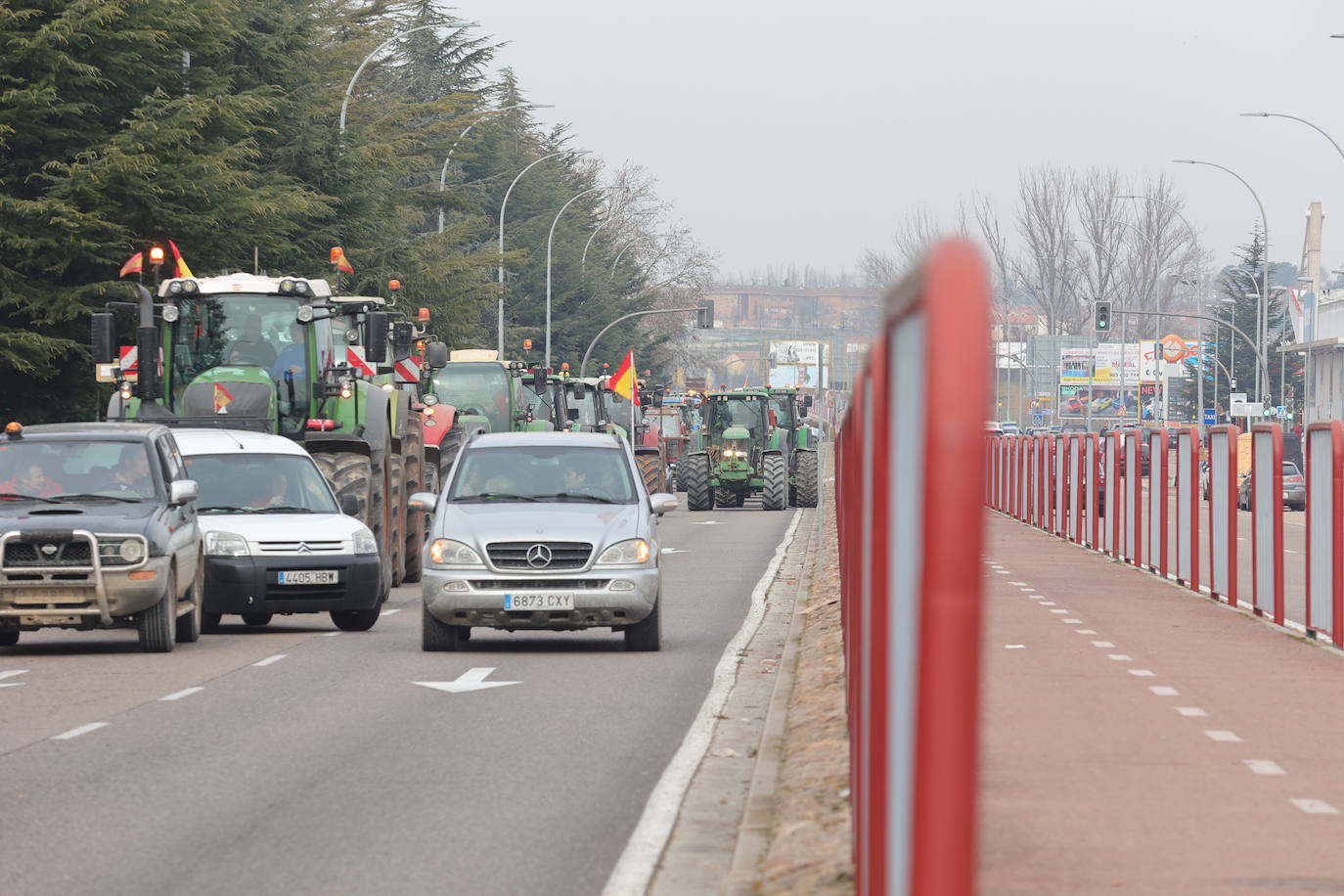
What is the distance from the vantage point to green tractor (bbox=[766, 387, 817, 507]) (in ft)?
176

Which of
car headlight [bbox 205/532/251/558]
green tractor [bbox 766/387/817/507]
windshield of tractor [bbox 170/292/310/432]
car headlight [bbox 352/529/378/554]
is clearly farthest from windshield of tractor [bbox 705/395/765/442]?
car headlight [bbox 205/532/251/558]

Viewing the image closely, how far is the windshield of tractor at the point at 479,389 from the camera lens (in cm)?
3806

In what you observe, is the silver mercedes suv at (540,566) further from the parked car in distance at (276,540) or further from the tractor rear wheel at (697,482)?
the tractor rear wheel at (697,482)

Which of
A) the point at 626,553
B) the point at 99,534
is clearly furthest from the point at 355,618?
the point at 626,553

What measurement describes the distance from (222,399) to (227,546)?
15.8 feet

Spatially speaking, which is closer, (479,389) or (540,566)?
(540,566)

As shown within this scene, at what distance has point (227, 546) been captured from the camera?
1916 cm

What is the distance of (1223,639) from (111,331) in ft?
36.3

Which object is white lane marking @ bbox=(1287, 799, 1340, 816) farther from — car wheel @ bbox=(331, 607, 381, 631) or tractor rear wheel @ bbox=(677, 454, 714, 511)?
tractor rear wheel @ bbox=(677, 454, 714, 511)

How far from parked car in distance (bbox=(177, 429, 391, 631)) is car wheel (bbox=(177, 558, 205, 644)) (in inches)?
19.7

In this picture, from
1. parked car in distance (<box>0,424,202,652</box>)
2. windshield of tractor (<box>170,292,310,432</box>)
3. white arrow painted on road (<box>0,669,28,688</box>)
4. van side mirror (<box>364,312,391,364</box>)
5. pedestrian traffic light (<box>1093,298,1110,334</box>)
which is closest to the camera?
white arrow painted on road (<box>0,669,28,688</box>)

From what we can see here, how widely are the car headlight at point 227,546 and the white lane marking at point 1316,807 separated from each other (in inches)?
458

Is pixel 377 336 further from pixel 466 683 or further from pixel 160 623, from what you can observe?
pixel 466 683

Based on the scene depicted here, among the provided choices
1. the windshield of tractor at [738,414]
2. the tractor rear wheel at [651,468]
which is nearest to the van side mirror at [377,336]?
the tractor rear wheel at [651,468]
